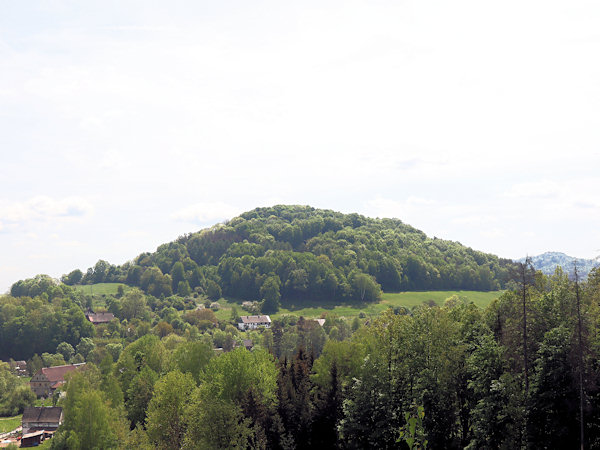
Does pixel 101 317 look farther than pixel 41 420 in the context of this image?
Yes

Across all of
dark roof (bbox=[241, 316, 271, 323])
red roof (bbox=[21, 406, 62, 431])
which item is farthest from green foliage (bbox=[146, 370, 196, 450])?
dark roof (bbox=[241, 316, 271, 323])

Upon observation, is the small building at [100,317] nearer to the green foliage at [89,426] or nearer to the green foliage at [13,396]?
the green foliage at [13,396]

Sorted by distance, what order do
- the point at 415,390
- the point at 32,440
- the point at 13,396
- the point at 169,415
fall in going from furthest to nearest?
the point at 13,396, the point at 32,440, the point at 169,415, the point at 415,390

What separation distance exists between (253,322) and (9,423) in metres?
80.7

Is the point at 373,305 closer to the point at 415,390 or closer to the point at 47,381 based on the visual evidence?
the point at 47,381

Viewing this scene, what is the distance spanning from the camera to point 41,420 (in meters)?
103

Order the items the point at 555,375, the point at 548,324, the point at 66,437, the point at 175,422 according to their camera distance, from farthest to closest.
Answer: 1. the point at 66,437
2. the point at 175,422
3. the point at 548,324
4. the point at 555,375

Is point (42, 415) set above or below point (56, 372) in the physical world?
below

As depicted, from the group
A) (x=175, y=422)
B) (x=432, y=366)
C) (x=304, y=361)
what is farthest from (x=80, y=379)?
(x=432, y=366)

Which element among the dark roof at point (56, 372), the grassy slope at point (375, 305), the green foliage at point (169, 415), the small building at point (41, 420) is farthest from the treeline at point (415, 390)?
the grassy slope at point (375, 305)

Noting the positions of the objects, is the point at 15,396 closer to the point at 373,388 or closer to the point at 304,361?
the point at 304,361

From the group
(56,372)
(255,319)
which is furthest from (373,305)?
(56,372)

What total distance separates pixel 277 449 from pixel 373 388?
1108 cm

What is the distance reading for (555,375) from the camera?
36562 mm
